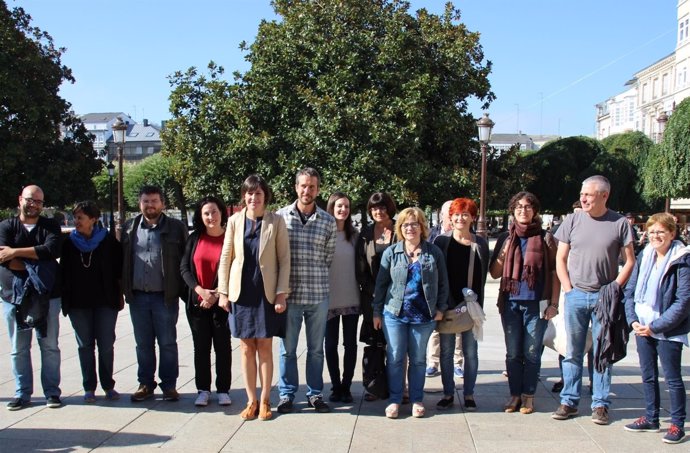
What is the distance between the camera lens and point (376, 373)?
4945mm

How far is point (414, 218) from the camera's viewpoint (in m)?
4.65

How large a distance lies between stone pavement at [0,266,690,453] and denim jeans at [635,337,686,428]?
0.60 ft

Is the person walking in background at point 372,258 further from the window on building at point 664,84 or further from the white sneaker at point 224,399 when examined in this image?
the window on building at point 664,84

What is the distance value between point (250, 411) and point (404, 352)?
1253 millimetres

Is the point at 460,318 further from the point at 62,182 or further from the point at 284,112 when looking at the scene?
the point at 62,182

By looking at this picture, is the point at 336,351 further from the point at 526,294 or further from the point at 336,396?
the point at 526,294

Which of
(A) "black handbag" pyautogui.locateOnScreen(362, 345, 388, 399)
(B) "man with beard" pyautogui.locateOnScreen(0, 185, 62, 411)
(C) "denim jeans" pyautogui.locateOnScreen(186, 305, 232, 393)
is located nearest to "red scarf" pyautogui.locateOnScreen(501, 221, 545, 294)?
(A) "black handbag" pyautogui.locateOnScreen(362, 345, 388, 399)

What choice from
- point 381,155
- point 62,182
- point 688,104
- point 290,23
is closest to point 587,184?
point 381,155

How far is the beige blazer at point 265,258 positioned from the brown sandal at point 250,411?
0.82m

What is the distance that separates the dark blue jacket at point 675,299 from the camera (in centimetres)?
414

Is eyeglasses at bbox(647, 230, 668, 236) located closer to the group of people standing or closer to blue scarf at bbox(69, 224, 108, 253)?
the group of people standing

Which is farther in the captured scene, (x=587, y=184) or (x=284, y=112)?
(x=284, y=112)

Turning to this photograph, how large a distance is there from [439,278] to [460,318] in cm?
37

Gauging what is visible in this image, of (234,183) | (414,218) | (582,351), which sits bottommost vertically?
(582,351)
